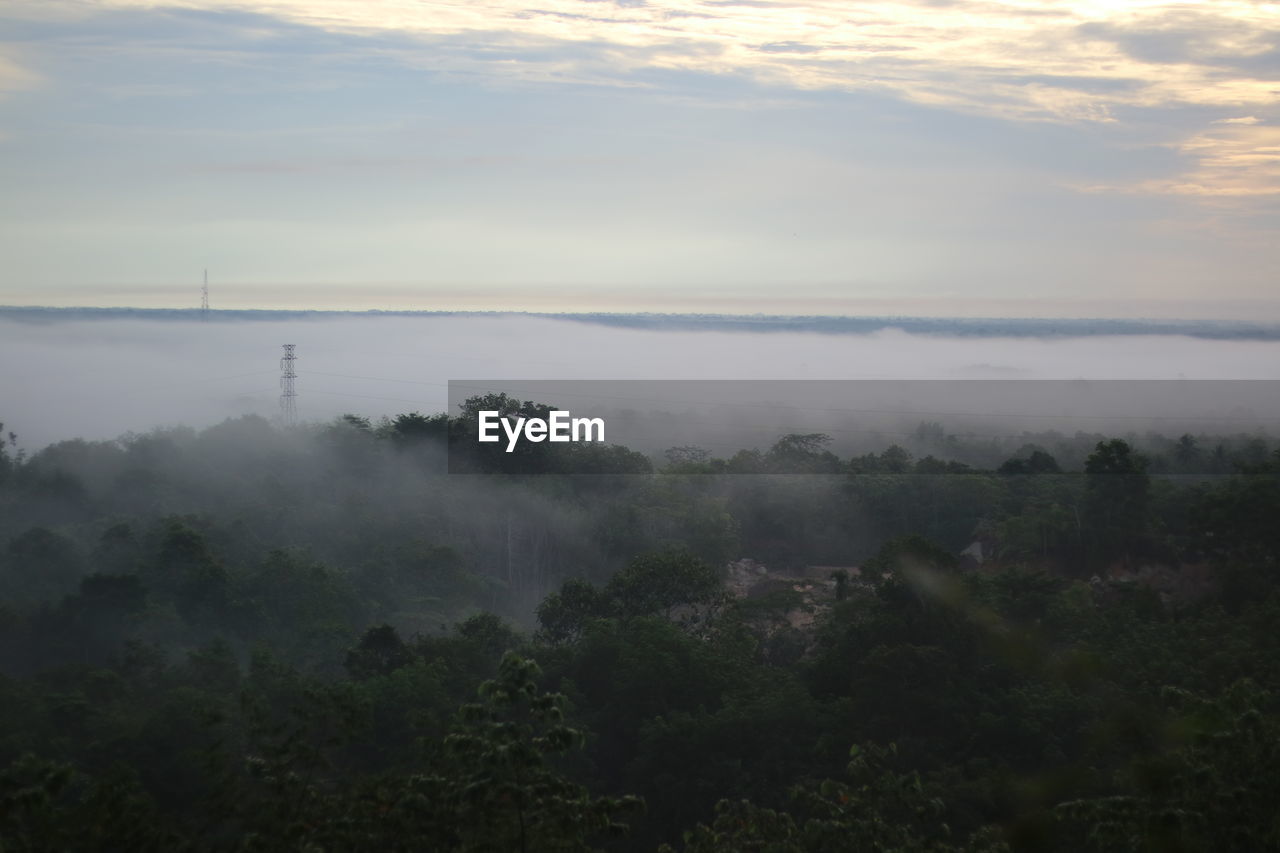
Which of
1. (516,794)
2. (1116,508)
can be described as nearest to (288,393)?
(1116,508)

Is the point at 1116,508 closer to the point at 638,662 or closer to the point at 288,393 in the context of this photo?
the point at 638,662

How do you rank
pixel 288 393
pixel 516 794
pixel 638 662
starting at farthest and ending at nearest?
pixel 288 393 → pixel 638 662 → pixel 516 794

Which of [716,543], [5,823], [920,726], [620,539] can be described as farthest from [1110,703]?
[620,539]

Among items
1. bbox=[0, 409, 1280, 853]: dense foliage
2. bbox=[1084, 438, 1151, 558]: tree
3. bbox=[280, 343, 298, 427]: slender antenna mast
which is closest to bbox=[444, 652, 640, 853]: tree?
bbox=[0, 409, 1280, 853]: dense foliage

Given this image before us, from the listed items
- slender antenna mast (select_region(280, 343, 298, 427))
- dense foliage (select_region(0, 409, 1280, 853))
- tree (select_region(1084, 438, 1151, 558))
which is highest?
slender antenna mast (select_region(280, 343, 298, 427))

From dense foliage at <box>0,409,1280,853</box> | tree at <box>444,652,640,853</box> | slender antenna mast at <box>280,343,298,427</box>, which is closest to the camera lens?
tree at <box>444,652,640,853</box>

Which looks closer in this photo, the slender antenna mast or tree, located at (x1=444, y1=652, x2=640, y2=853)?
tree, located at (x1=444, y1=652, x2=640, y2=853)

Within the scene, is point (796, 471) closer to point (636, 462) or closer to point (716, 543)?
point (636, 462)

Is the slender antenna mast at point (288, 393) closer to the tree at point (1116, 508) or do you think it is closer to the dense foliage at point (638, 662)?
the dense foliage at point (638, 662)

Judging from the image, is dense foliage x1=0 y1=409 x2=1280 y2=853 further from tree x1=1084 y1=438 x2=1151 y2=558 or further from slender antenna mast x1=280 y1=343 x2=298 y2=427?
slender antenna mast x1=280 y1=343 x2=298 y2=427

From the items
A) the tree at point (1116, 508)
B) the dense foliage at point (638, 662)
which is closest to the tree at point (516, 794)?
the dense foliage at point (638, 662)
